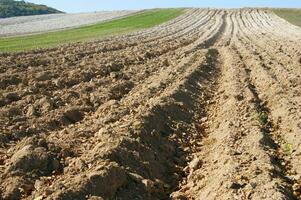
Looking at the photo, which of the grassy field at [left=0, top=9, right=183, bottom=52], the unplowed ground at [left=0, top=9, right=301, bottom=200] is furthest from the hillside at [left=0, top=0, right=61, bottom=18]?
the unplowed ground at [left=0, top=9, right=301, bottom=200]

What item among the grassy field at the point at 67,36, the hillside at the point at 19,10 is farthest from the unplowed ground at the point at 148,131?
the hillside at the point at 19,10

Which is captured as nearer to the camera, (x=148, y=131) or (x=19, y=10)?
(x=148, y=131)

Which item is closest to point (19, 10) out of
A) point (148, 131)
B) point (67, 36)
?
point (67, 36)

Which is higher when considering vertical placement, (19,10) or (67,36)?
(67,36)

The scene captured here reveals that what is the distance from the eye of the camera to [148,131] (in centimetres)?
987

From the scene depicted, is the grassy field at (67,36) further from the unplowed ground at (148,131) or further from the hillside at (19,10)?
the hillside at (19,10)

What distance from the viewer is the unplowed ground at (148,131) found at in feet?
24.8

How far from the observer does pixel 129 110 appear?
37.4ft

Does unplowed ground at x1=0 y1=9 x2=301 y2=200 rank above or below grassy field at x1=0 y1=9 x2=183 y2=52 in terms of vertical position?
above

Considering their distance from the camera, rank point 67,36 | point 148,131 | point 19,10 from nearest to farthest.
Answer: point 148,131
point 67,36
point 19,10

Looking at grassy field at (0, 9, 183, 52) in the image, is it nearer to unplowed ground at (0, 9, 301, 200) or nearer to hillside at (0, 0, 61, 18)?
unplowed ground at (0, 9, 301, 200)

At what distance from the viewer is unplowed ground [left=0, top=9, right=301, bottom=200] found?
7.55 meters

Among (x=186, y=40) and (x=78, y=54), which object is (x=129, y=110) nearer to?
(x=78, y=54)

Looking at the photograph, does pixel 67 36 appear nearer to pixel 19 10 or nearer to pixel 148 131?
pixel 148 131
